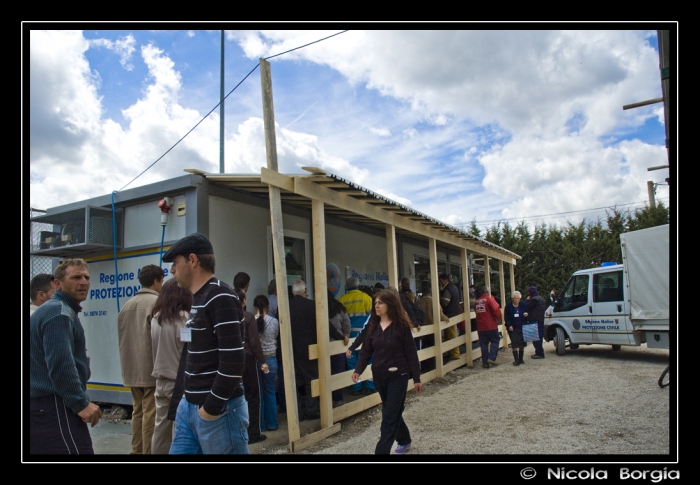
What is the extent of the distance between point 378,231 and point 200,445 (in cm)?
813

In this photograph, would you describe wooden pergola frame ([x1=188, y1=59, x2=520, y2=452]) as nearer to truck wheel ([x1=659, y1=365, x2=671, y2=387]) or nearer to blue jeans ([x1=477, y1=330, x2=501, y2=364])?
blue jeans ([x1=477, y1=330, x2=501, y2=364])

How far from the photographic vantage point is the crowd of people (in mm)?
2990

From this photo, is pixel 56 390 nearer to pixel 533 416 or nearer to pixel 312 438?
pixel 312 438

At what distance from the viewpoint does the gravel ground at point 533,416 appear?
525cm

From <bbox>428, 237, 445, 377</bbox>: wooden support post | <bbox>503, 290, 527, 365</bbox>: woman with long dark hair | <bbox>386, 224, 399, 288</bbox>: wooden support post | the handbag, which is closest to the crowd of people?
<bbox>386, 224, 399, 288</bbox>: wooden support post

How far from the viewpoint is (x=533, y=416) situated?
6.46 meters

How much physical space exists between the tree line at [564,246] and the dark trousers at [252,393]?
19.4 meters

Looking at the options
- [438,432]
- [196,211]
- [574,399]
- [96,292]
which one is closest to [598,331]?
[574,399]

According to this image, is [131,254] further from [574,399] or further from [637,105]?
[637,105]

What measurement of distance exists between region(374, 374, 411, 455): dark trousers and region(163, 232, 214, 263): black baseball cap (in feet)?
7.85

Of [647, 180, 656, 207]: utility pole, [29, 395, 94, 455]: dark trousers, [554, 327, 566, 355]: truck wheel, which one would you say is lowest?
[554, 327, 566, 355]: truck wheel

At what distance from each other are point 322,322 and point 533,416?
9.86ft

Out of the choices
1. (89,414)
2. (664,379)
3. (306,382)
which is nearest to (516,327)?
(664,379)

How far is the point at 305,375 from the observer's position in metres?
6.14
